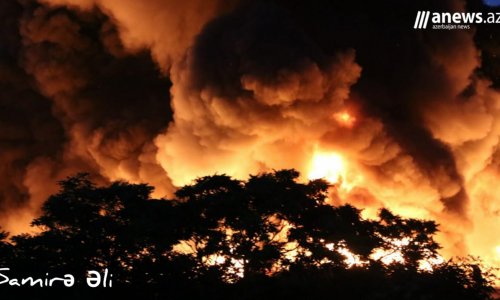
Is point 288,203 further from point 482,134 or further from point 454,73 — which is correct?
point 454,73

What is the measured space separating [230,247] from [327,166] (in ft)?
40.8

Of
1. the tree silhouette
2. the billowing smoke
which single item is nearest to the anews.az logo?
the billowing smoke

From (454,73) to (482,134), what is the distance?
482 cm

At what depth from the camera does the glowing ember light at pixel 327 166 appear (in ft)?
92.7

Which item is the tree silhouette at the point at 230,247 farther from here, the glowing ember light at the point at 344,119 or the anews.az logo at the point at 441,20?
the anews.az logo at the point at 441,20

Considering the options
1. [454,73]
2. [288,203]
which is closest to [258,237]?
[288,203]

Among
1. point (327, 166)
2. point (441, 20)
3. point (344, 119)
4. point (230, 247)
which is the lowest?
point (230, 247)

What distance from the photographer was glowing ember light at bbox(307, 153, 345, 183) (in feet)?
92.7

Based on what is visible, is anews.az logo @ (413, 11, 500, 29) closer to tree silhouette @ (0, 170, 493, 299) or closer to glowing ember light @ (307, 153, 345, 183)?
glowing ember light @ (307, 153, 345, 183)

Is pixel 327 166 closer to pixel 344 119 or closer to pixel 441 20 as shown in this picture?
pixel 344 119

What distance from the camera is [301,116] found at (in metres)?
27.8

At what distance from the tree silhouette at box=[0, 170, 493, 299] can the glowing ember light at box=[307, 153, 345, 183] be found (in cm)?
934

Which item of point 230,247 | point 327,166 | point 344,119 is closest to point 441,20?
point 344,119

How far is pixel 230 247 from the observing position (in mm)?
17203
